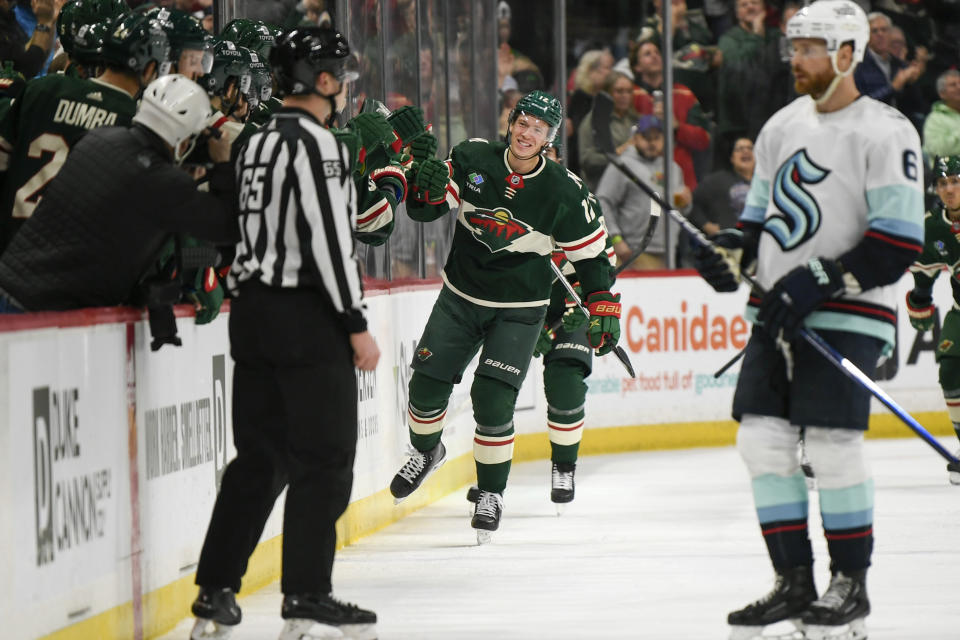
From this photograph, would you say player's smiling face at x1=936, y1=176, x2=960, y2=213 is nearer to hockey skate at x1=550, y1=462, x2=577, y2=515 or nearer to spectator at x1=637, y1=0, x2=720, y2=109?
hockey skate at x1=550, y1=462, x2=577, y2=515

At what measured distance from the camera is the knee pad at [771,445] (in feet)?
11.5

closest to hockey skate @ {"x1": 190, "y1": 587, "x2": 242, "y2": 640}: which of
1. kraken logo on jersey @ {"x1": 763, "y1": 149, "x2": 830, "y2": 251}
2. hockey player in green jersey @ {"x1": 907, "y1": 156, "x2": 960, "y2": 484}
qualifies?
kraken logo on jersey @ {"x1": 763, "y1": 149, "x2": 830, "y2": 251}

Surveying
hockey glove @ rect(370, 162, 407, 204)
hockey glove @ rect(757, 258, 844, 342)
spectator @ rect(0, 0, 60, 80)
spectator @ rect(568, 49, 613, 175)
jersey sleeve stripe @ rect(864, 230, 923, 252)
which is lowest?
hockey glove @ rect(757, 258, 844, 342)

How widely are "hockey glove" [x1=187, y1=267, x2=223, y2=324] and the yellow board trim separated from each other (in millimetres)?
710

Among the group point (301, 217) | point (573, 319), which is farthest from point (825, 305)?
point (573, 319)

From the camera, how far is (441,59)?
8102 millimetres

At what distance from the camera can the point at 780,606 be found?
11.4ft

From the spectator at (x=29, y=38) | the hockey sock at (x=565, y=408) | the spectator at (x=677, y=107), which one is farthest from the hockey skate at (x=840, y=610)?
the spectator at (x=677, y=107)

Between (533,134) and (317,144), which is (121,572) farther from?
(533,134)

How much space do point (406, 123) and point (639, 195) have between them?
4712 millimetres

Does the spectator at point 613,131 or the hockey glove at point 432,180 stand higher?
the spectator at point 613,131

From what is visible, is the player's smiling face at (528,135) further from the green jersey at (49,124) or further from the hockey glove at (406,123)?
the green jersey at (49,124)

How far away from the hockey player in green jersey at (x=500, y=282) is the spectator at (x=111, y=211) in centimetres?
208

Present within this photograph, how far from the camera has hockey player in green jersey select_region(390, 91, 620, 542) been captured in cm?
562
